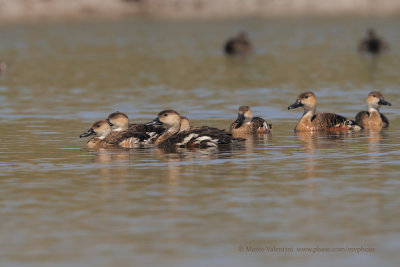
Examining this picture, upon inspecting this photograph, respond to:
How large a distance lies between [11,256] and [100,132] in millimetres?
10619

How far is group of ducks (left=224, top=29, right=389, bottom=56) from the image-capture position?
58.7 metres

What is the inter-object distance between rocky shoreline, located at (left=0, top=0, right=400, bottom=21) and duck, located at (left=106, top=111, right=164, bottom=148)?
88627 millimetres

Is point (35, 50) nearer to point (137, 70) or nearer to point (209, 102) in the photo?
point (137, 70)

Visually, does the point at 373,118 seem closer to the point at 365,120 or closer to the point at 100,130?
the point at 365,120

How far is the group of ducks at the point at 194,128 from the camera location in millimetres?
21297

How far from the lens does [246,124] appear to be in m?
23.9

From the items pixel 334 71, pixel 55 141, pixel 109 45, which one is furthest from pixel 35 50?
pixel 55 141

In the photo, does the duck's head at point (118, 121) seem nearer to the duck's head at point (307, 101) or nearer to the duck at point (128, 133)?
the duck at point (128, 133)

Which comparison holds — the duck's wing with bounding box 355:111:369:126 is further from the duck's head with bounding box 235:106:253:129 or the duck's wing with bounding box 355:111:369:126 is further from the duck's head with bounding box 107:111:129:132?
the duck's head with bounding box 107:111:129:132

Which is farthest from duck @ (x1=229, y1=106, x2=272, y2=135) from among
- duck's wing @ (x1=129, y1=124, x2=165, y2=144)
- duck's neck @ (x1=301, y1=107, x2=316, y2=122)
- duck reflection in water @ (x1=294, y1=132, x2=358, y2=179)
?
duck's wing @ (x1=129, y1=124, x2=165, y2=144)

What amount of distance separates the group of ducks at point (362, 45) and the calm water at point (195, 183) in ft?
55.8

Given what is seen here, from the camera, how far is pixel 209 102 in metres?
32.4

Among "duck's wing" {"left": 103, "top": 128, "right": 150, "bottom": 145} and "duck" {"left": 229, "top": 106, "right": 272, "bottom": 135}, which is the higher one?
"duck" {"left": 229, "top": 106, "right": 272, "bottom": 135}

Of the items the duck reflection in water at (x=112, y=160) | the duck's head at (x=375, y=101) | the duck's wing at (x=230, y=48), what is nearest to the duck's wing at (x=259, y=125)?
the duck's head at (x=375, y=101)
